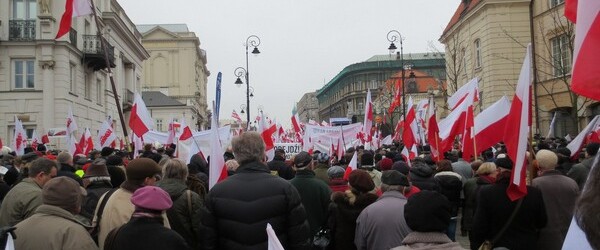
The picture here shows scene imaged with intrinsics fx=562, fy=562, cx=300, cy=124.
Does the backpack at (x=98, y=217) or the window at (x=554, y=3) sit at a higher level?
the window at (x=554, y=3)

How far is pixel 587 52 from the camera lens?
2562 millimetres

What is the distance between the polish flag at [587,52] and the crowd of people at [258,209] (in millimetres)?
1294

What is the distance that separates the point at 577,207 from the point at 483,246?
409 cm

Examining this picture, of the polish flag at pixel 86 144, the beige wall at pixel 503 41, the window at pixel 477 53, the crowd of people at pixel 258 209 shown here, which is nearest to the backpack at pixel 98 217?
the crowd of people at pixel 258 209

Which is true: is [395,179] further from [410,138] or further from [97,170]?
[410,138]

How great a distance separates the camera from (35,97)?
29578 millimetres

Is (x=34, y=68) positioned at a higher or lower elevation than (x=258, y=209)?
higher

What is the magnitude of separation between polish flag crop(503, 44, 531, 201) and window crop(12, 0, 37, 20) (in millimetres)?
29847

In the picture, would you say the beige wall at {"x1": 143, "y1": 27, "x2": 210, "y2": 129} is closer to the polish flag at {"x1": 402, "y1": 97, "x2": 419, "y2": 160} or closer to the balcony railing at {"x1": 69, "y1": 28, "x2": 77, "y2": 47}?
the balcony railing at {"x1": 69, "y1": 28, "x2": 77, "y2": 47}

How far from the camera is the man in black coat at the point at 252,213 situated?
4.36 m

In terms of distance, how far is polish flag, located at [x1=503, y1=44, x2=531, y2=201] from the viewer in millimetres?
4949

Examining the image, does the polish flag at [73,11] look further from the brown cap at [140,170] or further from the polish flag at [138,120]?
the brown cap at [140,170]

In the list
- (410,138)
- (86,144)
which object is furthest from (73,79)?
(410,138)

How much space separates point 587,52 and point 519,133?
8.65ft
